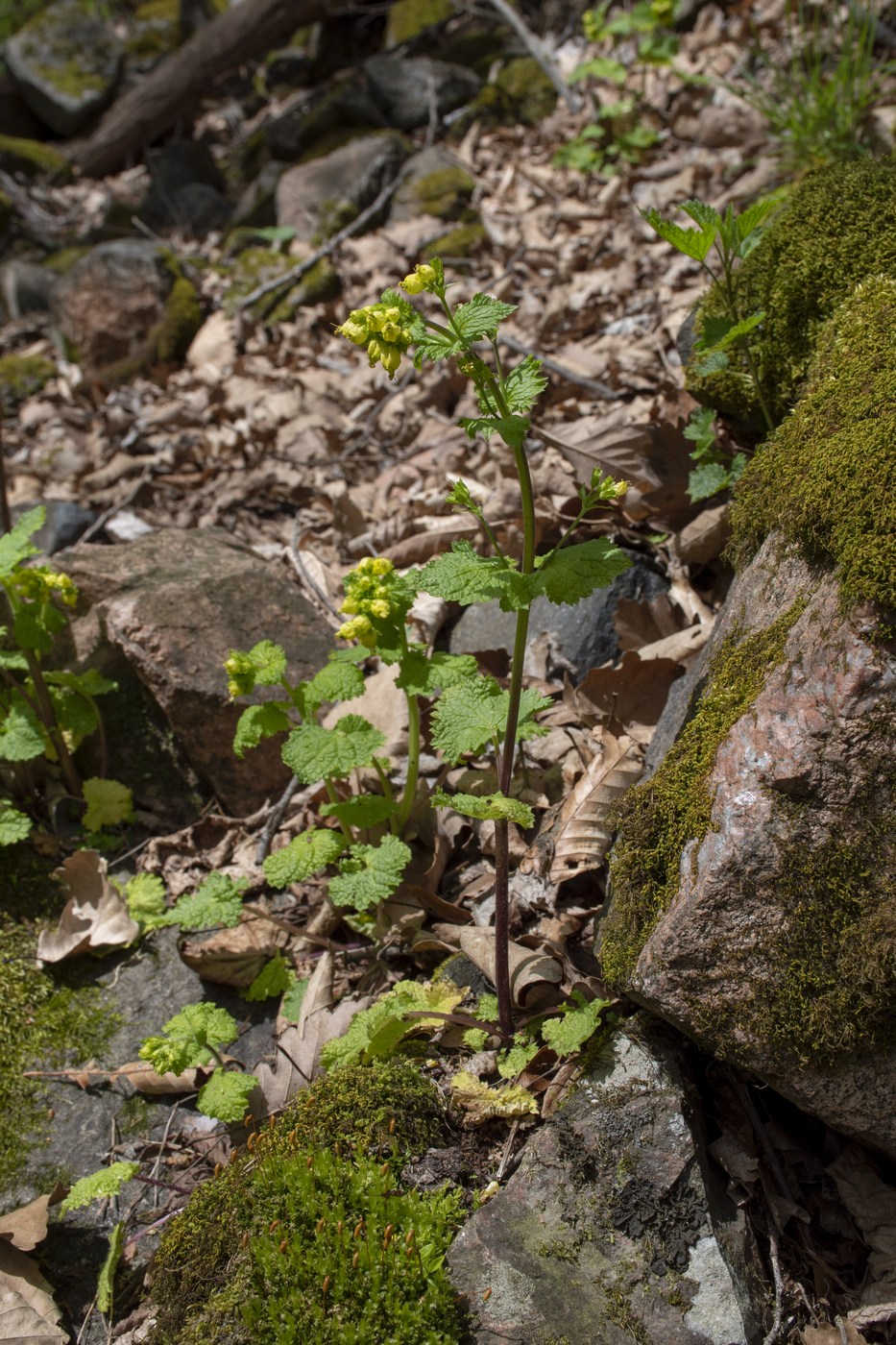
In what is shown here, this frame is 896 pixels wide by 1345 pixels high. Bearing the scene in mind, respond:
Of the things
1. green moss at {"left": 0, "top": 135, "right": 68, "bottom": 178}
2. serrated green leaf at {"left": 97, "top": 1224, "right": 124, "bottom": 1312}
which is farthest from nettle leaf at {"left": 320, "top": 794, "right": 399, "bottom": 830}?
green moss at {"left": 0, "top": 135, "right": 68, "bottom": 178}

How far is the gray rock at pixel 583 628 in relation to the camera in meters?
3.16

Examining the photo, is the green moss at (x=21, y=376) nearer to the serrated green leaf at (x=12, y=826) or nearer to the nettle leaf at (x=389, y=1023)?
the serrated green leaf at (x=12, y=826)

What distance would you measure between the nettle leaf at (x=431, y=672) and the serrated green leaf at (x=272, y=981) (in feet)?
3.07

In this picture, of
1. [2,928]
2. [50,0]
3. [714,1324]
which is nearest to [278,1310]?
[714,1324]

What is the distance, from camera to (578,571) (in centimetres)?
181

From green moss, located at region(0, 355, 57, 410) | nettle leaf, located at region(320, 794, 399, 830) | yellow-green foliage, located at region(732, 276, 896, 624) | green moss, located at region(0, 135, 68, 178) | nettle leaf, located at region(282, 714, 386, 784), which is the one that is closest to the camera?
yellow-green foliage, located at region(732, 276, 896, 624)

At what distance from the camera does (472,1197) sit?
197cm

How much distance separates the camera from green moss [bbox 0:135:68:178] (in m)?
10.5

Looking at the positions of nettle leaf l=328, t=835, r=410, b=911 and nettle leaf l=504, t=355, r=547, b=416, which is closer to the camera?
nettle leaf l=504, t=355, r=547, b=416

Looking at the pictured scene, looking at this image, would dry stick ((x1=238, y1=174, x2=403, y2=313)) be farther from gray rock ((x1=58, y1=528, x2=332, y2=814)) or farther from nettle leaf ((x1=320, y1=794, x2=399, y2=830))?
nettle leaf ((x1=320, y1=794, x2=399, y2=830))

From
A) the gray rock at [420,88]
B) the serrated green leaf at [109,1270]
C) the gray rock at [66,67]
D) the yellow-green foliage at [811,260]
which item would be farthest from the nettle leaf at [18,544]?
the gray rock at [66,67]

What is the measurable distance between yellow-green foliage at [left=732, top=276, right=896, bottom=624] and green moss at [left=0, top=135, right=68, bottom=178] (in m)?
10.8

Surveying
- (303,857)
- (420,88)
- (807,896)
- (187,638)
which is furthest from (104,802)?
(420,88)

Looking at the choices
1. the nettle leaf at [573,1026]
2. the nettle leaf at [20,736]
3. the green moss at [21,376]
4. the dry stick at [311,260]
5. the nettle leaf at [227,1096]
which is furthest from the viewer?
the green moss at [21,376]
